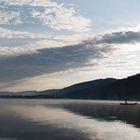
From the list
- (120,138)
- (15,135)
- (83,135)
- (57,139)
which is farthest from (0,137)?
(120,138)

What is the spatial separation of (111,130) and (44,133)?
41.0 ft

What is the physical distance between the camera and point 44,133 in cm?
6209

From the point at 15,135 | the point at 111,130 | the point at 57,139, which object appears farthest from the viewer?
the point at 111,130

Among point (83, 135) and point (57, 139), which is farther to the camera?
point (83, 135)

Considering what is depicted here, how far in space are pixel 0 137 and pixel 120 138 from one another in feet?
56.0

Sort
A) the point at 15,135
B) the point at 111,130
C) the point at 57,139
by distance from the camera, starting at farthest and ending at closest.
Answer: the point at 111,130
the point at 15,135
the point at 57,139

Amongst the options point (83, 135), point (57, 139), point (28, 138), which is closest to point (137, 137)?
point (83, 135)

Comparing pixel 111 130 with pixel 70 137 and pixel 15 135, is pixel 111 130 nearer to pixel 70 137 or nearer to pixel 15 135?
pixel 70 137

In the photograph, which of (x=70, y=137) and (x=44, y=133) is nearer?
(x=70, y=137)

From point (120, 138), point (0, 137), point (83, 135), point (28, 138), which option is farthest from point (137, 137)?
point (0, 137)

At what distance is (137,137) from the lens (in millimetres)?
57094

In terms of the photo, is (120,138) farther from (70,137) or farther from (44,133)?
(44,133)

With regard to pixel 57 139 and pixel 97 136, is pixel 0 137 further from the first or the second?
pixel 97 136

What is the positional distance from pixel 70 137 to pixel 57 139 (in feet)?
7.78
